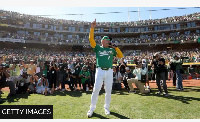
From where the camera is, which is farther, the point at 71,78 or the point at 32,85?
the point at 71,78

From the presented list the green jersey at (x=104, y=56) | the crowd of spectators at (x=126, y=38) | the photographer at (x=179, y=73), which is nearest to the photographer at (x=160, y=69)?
the photographer at (x=179, y=73)

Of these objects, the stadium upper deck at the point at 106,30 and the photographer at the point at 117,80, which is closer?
the photographer at the point at 117,80

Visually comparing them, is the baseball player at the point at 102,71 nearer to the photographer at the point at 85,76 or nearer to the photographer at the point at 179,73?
the photographer at the point at 85,76

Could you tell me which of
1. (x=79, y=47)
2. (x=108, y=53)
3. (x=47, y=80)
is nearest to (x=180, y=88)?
(x=108, y=53)

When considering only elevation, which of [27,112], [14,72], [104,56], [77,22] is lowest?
[27,112]

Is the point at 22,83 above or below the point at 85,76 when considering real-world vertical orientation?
below

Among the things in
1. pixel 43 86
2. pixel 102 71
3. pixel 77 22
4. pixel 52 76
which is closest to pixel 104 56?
pixel 102 71

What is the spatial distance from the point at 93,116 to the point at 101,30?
39956 millimetres

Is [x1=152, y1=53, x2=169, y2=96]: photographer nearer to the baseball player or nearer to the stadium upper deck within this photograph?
the baseball player

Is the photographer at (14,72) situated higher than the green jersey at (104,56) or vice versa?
the green jersey at (104,56)

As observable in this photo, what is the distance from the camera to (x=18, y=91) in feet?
26.7

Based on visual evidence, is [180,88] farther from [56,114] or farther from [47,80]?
[47,80]

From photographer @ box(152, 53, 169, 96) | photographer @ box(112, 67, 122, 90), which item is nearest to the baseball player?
photographer @ box(152, 53, 169, 96)

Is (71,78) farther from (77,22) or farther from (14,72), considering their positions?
(77,22)
